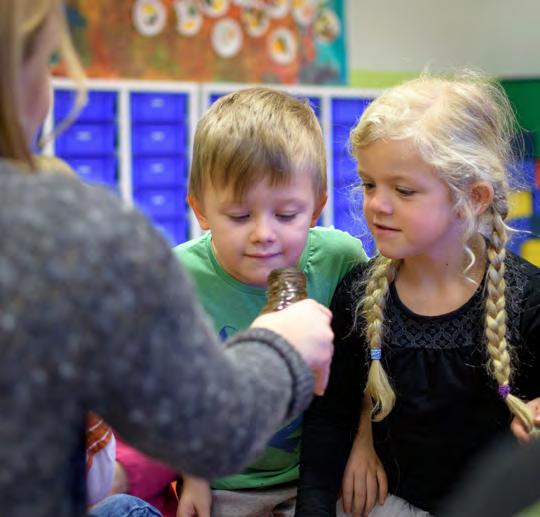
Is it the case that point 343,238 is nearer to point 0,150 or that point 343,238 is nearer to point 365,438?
point 365,438

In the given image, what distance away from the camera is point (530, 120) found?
11.1 ft

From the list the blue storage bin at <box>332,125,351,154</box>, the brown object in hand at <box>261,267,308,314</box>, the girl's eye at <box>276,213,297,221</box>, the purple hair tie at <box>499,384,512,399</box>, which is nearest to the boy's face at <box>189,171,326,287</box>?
the girl's eye at <box>276,213,297,221</box>

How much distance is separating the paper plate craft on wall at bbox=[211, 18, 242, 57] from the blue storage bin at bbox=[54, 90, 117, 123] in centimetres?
69

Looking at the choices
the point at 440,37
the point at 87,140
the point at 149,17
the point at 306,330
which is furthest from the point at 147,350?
the point at 440,37

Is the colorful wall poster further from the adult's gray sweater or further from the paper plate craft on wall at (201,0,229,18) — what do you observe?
the adult's gray sweater

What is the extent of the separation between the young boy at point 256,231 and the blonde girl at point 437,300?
0.07 metres

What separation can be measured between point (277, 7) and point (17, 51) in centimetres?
317

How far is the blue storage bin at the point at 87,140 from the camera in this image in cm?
286

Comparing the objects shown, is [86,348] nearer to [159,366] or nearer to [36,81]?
[159,366]

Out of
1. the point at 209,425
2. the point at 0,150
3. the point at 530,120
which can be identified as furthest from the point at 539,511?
the point at 530,120

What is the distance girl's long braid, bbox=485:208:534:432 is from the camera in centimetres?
107

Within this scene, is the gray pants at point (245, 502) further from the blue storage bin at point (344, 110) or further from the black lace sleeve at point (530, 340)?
the blue storage bin at point (344, 110)

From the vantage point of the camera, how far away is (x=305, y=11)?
3.62 metres

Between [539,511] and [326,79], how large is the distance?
336 centimetres
